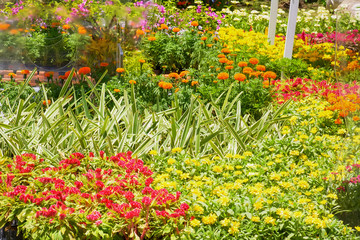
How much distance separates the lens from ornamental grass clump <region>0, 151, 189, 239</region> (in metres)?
2.07

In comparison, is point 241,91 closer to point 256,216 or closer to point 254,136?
point 254,136

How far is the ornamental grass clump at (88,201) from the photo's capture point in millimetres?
2074

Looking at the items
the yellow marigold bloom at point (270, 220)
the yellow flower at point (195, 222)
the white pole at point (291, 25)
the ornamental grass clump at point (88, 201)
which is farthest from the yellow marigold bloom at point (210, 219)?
the white pole at point (291, 25)

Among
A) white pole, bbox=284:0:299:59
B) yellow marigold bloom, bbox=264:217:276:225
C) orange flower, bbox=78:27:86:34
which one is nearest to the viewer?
yellow marigold bloom, bbox=264:217:276:225

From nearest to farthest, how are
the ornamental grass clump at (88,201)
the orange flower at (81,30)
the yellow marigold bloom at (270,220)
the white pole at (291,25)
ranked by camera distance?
the yellow marigold bloom at (270,220)
the ornamental grass clump at (88,201)
the orange flower at (81,30)
the white pole at (291,25)

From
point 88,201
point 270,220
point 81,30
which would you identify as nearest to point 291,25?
point 81,30

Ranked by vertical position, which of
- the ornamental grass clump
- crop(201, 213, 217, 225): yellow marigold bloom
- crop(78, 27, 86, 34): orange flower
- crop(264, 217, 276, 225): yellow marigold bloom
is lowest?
the ornamental grass clump

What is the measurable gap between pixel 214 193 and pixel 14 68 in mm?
2756

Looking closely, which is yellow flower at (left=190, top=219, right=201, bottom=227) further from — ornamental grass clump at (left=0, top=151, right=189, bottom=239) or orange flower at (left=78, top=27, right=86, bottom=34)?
orange flower at (left=78, top=27, right=86, bottom=34)

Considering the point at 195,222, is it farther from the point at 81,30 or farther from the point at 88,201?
the point at 81,30

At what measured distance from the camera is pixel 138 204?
2148 mm

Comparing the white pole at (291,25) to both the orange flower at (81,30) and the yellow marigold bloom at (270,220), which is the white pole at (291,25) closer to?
the orange flower at (81,30)

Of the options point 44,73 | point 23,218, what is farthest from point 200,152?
point 44,73

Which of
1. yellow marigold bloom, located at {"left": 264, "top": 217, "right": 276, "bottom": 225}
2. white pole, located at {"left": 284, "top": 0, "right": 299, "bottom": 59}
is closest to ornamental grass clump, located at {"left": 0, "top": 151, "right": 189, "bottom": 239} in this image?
yellow marigold bloom, located at {"left": 264, "top": 217, "right": 276, "bottom": 225}
